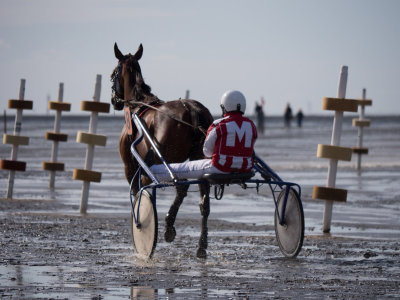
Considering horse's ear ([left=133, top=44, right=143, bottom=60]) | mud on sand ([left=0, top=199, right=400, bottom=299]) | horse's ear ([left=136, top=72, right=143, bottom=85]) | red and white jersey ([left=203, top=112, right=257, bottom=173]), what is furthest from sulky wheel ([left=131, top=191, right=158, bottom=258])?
horse's ear ([left=133, top=44, right=143, bottom=60])

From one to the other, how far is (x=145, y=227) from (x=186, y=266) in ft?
2.82

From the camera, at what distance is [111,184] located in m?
22.0

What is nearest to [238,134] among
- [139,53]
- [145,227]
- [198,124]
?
[198,124]

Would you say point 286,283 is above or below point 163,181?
below

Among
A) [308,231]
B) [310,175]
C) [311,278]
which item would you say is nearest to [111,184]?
[310,175]

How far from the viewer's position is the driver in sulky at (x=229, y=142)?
987 cm

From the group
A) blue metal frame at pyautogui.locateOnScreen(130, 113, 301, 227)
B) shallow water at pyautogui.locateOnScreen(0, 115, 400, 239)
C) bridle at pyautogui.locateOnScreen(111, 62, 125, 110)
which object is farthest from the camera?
shallow water at pyautogui.locateOnScreen(0, 115, 400, 239)

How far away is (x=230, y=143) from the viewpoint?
9.88 metres

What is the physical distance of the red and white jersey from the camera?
987 cm

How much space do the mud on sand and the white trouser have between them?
929 millimetres

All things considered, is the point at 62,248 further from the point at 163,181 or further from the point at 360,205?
the point at 360,205

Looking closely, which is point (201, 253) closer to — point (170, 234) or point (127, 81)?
point (170, 234)

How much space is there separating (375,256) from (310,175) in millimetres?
14599

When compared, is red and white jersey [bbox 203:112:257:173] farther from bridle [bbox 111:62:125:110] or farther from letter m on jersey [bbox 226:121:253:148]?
bridle [bbox 111:62:125:110]
